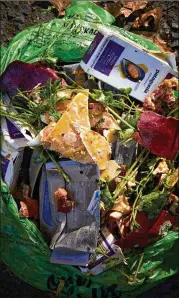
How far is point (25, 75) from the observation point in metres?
1.92

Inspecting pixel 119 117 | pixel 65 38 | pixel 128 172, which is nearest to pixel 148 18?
pixel 65 38

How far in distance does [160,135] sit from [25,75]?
417 millimetres

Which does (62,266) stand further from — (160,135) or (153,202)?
(160,135)

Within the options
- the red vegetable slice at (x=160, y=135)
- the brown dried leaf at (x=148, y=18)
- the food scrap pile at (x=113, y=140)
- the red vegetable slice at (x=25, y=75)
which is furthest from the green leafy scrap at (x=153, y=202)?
the brown dried leaf at (x=148, y=18)

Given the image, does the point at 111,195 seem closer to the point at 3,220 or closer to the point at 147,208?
the point at 147,208

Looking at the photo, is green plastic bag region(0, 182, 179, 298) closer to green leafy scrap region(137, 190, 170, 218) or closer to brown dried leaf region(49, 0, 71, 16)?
green leafy scrap region(137, 190, 170, 218)

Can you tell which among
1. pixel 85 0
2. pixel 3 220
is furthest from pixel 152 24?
pixel 3 220

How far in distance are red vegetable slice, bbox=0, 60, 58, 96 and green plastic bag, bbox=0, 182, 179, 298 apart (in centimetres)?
29

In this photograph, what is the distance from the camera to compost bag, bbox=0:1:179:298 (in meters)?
1.92

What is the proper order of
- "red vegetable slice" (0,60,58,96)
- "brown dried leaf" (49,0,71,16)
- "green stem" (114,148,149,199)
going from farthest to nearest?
"brown dried leaf" (49,0,71,16) → "red vegetable slice" (0,60,58,96) → "green stem" (114,148,149,199)

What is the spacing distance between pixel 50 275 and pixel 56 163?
402 mm

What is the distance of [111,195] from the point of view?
5.98 ft

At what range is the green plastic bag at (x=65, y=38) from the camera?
1.98 metres

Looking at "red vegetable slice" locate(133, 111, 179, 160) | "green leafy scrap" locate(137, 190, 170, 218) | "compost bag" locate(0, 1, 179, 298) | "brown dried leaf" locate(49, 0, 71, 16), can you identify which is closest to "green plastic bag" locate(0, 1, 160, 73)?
"compost bag" locate(0, 1, 179, 298)
